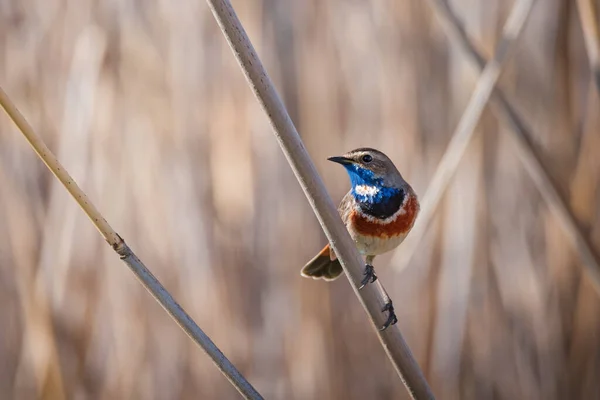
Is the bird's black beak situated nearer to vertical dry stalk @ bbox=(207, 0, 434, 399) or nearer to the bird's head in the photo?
the bird's head

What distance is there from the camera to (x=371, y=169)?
4.99 feet

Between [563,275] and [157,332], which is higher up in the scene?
[157,332]

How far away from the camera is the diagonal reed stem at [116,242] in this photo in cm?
96

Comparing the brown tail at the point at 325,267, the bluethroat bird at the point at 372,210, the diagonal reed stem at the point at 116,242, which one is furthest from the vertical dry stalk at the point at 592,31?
the diagonal reed stem at the point at 116,242

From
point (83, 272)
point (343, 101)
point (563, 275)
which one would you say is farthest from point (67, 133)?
point (563, 275)

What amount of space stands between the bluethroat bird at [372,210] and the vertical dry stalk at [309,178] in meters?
0.36

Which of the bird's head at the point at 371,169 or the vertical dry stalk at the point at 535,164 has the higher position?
the bird's head at the point at 371,169

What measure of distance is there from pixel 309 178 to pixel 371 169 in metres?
0.56

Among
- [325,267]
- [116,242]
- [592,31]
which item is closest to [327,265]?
[325,267]

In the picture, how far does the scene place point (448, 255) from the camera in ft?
7.65

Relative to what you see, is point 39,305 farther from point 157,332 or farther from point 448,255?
point 448,255

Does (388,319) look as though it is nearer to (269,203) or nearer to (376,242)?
(376,242)

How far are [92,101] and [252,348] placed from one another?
0.97 m

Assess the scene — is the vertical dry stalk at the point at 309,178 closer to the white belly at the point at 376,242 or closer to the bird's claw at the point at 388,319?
the bird's claw at the point at 388,319
